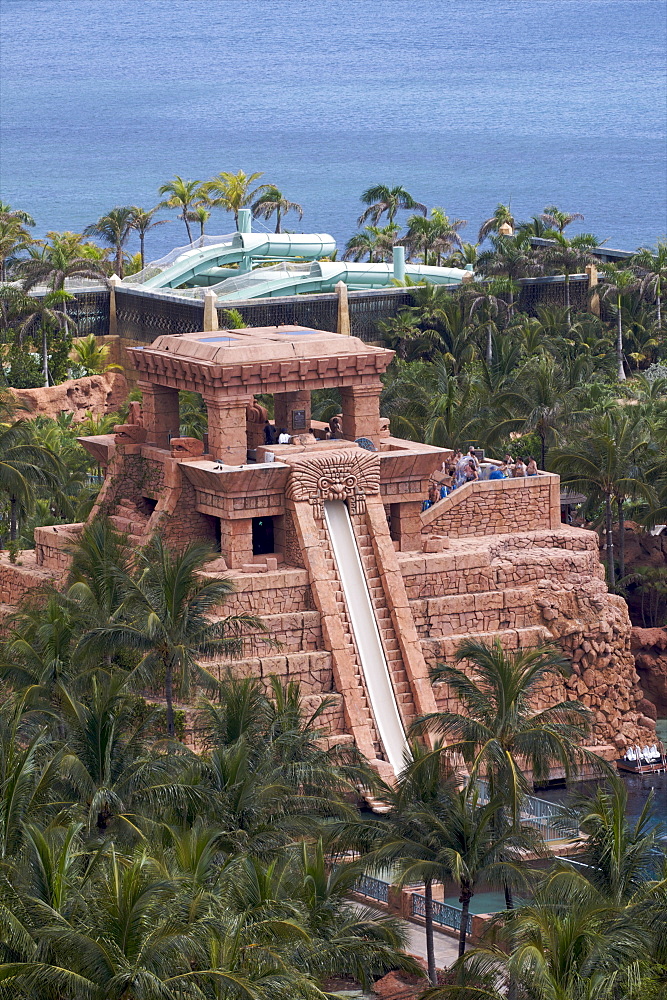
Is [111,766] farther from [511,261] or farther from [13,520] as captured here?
[511,261]

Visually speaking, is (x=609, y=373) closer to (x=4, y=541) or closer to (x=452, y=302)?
(x=452, y=302)

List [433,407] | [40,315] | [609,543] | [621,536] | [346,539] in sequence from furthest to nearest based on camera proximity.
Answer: [40,315] → [433,407] → [621,536] → [609,543] → [346,539]

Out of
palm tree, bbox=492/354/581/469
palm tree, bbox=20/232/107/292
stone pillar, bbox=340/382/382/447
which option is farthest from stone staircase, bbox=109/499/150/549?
palm tree, bbox=20/232/107/292

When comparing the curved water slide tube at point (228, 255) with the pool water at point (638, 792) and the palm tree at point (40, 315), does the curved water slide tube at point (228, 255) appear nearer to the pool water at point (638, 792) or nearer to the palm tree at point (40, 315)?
the palm tree at point (40, 315)

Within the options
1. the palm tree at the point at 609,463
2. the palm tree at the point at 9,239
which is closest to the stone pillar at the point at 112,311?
the palm tree at the point at 9,239

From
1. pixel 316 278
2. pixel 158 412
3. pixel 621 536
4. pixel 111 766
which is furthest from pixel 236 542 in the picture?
pixel 316 278

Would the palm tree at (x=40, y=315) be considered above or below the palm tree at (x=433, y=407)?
above

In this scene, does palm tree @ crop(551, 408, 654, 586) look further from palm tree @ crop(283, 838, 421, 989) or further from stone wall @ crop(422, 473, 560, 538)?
palm tree @ crop(283, 838, 421, 989)
